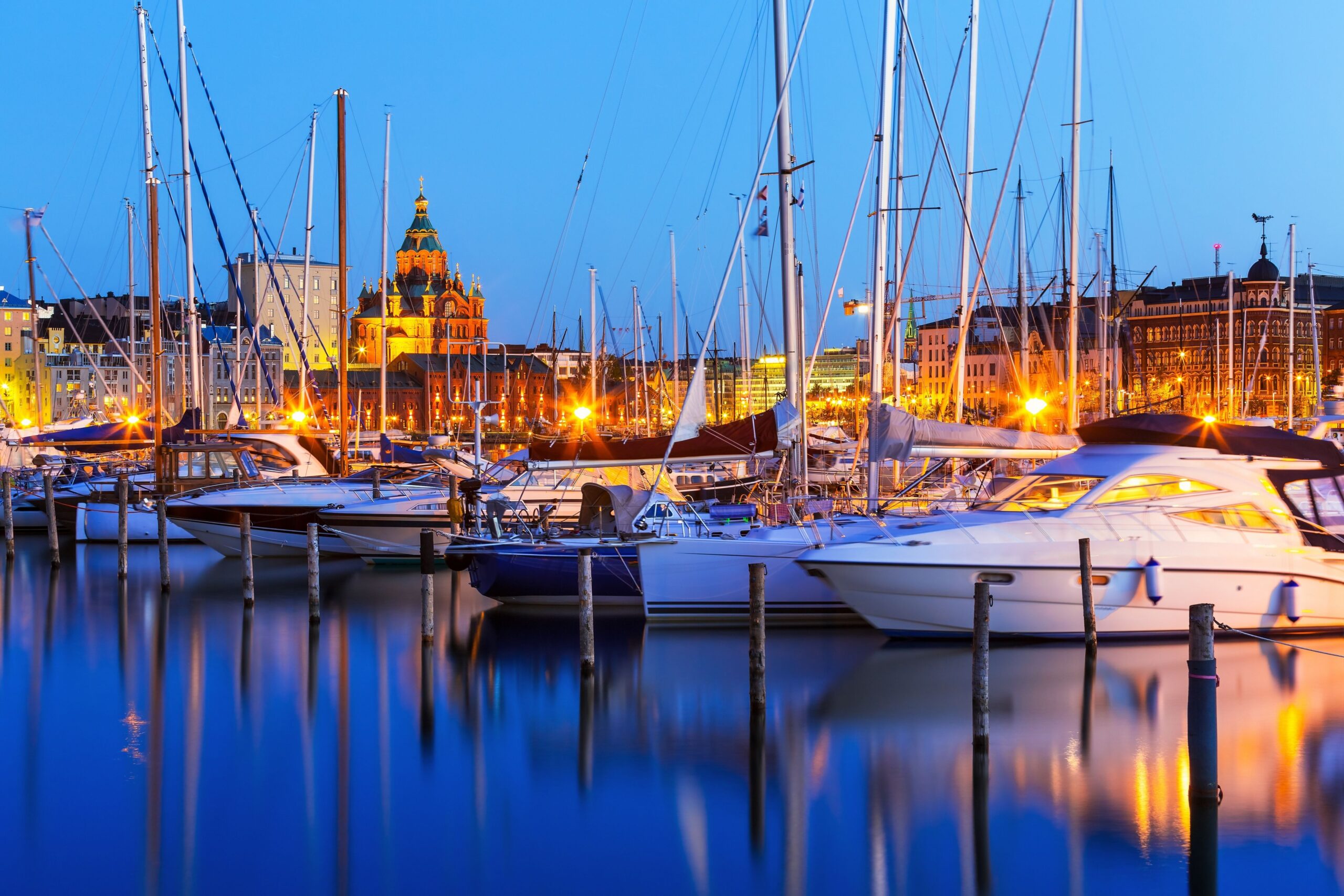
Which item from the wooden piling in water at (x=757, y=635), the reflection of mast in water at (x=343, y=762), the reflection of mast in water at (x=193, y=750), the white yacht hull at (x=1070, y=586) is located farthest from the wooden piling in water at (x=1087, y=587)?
the reflection of mast in water at (x=193, y=750)

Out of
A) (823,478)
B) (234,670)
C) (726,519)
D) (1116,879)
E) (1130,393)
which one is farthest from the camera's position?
(1130,393)

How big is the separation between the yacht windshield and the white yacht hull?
114 centimetres

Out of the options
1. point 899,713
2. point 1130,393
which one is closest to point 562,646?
point 899,713

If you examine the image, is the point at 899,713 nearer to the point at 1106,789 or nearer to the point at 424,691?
the point at 1106,789

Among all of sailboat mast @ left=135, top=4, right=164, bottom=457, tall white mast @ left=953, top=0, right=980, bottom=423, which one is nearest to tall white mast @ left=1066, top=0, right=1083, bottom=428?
tall white mast @ left=953, top=0, right=980, bottom=423

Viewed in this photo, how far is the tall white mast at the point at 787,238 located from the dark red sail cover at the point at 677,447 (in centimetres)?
83

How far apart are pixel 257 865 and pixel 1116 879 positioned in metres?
7.30

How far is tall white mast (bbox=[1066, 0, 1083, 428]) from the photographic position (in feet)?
96.3

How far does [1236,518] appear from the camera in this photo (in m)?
19.7

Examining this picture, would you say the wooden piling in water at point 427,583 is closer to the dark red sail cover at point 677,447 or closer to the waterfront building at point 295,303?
the dark red sail cover at point 677,447

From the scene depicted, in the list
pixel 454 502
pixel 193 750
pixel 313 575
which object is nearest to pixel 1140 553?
pixel 193 750

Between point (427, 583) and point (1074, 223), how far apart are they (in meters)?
→ 16.1

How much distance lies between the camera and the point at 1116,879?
39.7 feet

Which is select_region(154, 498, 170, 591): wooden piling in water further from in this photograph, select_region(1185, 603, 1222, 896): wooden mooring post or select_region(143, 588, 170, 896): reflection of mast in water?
select_region(1185, 603, 1222, 896): wooden mooring post
